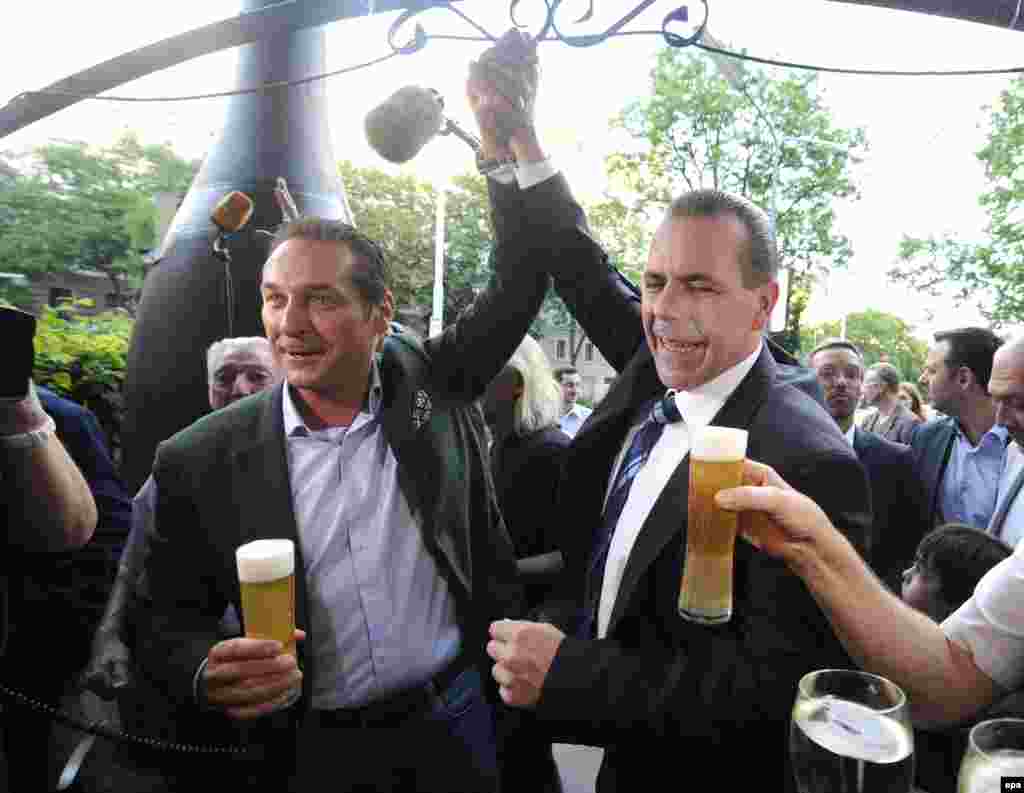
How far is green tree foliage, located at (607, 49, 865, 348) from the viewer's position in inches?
839

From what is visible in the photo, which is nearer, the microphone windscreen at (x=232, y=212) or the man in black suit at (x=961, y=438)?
the man in black suit at (x=961, y=438)

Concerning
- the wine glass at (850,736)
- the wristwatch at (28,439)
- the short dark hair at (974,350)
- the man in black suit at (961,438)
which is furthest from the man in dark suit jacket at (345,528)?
the short dark hair at (974,350)

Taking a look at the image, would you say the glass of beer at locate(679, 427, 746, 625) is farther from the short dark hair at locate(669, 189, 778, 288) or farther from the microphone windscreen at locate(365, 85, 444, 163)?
the microphone windscreen at locate(365, 85, 444, 163)

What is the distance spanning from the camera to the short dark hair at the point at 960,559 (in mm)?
2371

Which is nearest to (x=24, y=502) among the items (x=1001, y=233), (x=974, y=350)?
(x=974, y=350)

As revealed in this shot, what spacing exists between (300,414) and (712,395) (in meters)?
1.19

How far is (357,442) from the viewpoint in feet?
7.05

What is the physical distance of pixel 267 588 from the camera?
1525mm

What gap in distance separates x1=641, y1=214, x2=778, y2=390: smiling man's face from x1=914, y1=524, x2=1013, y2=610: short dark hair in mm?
1265

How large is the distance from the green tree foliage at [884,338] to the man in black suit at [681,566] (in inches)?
1713

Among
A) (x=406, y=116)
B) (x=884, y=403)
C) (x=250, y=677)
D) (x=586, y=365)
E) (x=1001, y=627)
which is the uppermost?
(x=406, y=116)

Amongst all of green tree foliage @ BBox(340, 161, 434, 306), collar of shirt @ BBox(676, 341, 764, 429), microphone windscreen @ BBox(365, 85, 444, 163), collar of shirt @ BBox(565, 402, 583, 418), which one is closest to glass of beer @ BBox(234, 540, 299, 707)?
collar of shirt @ BBox(676, 341, 764, 429)

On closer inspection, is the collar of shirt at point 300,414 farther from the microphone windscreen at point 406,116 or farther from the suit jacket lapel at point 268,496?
the microphone windscreen at point 406,116

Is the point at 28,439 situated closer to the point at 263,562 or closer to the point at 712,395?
the point at 263,562
